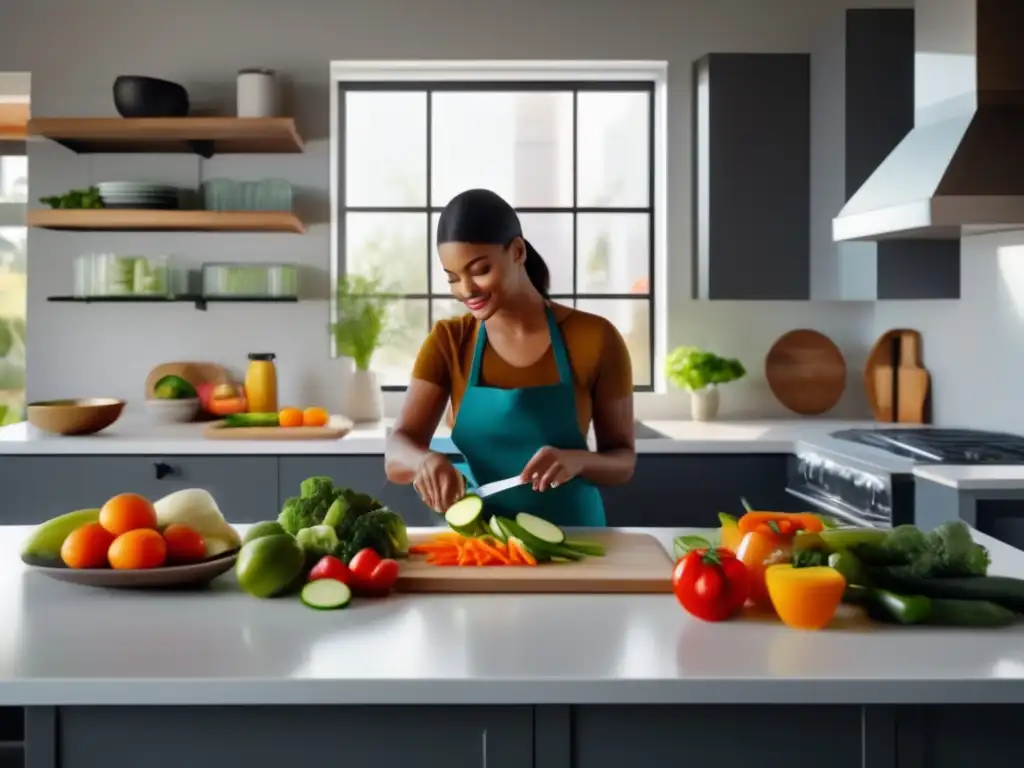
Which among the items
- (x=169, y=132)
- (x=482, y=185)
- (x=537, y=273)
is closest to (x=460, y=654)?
(x=537, y=273)

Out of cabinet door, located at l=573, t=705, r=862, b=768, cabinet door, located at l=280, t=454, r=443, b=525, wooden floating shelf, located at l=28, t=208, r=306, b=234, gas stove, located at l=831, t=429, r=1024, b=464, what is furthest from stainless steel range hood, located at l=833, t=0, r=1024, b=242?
wooden floating shelf, located at l=28, t=208, r=306, b=234

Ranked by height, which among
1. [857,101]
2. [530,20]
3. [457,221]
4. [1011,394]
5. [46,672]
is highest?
[530,20]

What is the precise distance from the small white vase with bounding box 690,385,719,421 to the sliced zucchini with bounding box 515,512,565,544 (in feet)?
8.47

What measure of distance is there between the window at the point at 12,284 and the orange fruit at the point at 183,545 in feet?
11.2

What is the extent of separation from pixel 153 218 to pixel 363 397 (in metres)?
1.07

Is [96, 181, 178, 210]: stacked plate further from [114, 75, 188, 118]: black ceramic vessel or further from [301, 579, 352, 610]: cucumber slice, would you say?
[301, 579, 352, 610]: cucumber slice

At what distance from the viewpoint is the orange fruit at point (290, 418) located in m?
4.14

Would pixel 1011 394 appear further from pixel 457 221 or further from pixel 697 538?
pixel 457 221

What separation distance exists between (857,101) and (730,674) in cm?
302

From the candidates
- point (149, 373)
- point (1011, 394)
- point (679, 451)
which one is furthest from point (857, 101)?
point (149, 373)

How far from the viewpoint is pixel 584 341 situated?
2.53 meters

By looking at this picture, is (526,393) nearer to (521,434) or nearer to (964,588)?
(521,434)

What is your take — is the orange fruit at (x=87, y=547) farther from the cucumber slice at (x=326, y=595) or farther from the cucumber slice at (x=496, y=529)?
the cucumber slice at (x=496, y=529)

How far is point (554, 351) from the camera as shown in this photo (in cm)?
253
